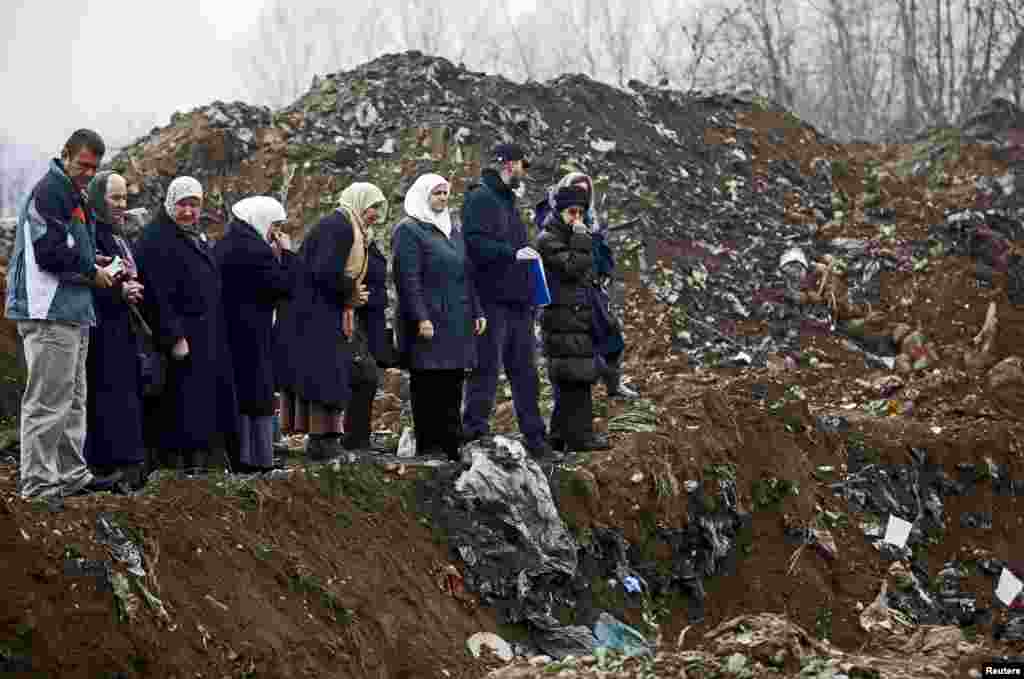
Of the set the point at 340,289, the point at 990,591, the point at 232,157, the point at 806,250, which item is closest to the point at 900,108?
the point at 806,250

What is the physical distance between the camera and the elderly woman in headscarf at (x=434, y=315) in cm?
831

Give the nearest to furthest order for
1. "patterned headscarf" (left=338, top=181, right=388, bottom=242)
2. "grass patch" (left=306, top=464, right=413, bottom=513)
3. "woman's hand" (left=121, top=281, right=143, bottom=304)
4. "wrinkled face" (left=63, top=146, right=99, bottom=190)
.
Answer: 1. "wrinkled face" (left=63, top=146, right=99, bottom=190)
2. "woman's hand" (left=121, top=281, right=143, bottom=304)
3. "grass patch" (left=306, top=464, right=413, bottom=513)
4. "patterned headscarf" (left=338, top=181, right=388, bottom=242)

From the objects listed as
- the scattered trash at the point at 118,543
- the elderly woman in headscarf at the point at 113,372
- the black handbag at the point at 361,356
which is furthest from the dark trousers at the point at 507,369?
the scattered trash at the point at 118,543

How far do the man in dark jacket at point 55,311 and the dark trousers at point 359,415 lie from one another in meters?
2.31

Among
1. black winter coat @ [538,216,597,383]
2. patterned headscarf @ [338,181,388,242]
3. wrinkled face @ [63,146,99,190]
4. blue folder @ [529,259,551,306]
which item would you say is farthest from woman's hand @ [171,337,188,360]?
black winter coat @ [538,216,597,383]

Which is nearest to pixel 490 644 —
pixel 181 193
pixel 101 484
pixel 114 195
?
pixel 101 484

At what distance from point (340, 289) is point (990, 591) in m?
5.88

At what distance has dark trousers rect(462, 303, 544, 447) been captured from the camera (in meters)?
8.95

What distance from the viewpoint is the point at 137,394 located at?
7.14 m

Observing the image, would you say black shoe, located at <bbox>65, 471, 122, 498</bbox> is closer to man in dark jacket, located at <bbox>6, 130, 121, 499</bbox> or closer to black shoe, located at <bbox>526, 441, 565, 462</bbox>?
man in dark jacket, located at <bbox>6, 130, 121, 499</bbox>

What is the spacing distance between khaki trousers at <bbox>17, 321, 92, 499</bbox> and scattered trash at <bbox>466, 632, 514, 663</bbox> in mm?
2089

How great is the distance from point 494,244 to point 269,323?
1560 millimetres

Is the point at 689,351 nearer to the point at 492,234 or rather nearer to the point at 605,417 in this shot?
the point at 605,417

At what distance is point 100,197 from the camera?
23.6 ft
